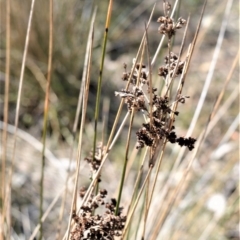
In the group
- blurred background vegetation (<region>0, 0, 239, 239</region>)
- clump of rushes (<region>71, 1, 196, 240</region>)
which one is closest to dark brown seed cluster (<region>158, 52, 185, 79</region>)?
clump of rushes (<region>71, 1, 196, 240</region>)

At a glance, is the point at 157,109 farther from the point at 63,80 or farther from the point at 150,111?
the point at 63,80

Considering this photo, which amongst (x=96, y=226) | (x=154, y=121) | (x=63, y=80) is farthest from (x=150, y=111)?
(x=63, y=80)

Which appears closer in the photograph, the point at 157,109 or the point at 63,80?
the point at 157,109

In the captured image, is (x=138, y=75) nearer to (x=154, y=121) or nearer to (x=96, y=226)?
(x=154, y=121)

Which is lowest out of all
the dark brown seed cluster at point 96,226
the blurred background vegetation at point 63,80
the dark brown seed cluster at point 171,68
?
the dark brown seed cluster at point 96,226

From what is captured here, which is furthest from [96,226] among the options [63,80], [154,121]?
[63,80]

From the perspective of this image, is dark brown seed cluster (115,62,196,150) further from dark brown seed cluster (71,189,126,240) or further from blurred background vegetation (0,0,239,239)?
blurred background vegetation (0,0,239,239)

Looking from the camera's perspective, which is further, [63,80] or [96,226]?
[63,80]

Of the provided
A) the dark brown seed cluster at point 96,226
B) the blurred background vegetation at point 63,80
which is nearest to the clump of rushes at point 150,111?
the dark brown seed cluster at point 96,226

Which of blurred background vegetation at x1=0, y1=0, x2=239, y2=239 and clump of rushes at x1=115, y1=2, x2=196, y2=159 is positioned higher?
blurred background vegetation at x1=0, y1=0, x2=239, y2=239

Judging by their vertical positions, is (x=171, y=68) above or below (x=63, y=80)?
below

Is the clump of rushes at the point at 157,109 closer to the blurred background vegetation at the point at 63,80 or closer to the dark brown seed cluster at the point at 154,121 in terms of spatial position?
the dark brown seed cluster at the point at 154,121

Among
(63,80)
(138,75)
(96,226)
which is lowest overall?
(96,226)
